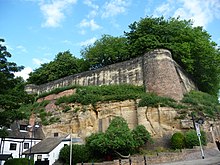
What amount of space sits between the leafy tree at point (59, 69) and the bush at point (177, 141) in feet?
80.1

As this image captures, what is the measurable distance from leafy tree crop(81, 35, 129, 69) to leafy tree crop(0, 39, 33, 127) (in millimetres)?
20914

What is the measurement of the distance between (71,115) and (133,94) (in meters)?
8.90

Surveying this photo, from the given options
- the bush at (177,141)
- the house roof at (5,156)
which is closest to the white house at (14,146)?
the house roof at (5,156)

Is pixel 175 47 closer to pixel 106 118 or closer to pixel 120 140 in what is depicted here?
pixel 106 118

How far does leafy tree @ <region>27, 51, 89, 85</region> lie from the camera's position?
42312 mm

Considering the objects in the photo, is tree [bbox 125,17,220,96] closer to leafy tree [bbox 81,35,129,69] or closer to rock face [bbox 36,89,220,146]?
leafy tree [bbox 81,35,129,69]

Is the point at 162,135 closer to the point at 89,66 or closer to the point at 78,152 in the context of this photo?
the point at 78,152

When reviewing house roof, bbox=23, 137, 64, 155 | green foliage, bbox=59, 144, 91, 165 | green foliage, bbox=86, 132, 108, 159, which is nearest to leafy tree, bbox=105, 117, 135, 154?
green foliage, bbox=86, 132, 108, 159

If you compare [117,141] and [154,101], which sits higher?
[154,101]

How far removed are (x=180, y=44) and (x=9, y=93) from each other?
81.6ft

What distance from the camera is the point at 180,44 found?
32.1m

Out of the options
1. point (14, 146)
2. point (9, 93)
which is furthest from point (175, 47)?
point (14, 146)

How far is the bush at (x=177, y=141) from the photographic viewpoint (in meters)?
21.0

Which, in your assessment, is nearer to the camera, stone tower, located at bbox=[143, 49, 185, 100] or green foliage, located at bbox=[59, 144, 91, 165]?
green foliage, located at bbox=[59, 144, 91, 165]
